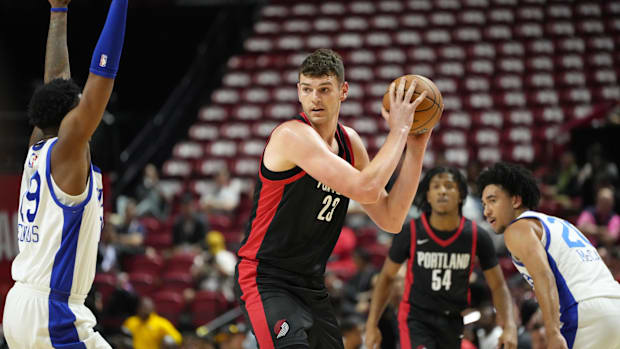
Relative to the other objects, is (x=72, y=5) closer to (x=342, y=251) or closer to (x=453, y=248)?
(x=342, y=251)

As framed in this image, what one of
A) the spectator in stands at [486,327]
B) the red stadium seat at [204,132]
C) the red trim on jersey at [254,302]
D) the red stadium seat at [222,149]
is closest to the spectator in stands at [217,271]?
the spectator in stands at [486,327]

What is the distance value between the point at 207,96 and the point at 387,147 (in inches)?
558

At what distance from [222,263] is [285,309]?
7.30 m

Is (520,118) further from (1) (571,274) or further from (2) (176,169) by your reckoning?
(1) (571,274)

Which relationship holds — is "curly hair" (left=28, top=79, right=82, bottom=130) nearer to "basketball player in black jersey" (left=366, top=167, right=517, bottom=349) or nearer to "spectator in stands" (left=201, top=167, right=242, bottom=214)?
"basketball player in black jersey" (left=366, top=167, right=517, bottom=349)

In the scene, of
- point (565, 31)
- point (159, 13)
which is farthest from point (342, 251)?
point (159, 13)

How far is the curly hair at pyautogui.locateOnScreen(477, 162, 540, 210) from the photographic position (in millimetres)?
4781

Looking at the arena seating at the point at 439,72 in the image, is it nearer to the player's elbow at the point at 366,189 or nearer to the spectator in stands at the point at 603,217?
the spectator in stands at the point at 603,217

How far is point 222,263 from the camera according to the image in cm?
1088

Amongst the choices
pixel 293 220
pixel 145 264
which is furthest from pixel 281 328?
pixel 145 264

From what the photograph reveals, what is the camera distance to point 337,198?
386 centimetres

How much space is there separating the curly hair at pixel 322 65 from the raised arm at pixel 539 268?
57.0 inches

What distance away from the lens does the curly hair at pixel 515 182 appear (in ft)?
15.7

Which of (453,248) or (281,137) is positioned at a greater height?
(281,137)
